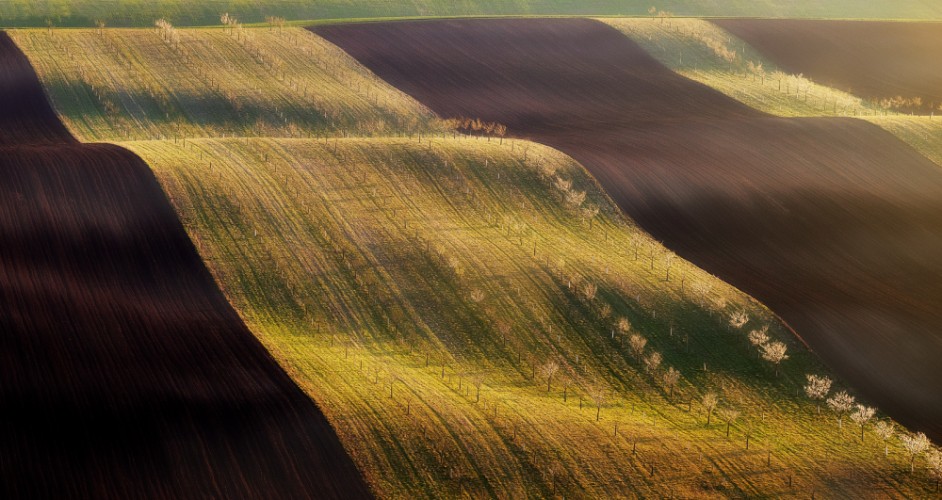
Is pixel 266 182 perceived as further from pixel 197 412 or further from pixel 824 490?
pixel 824 490

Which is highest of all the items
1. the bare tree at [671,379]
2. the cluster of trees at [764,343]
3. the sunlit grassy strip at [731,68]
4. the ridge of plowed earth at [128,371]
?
the sunlit grassy strip at [731,68]

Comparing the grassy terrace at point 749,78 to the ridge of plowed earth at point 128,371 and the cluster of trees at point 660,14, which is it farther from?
the ridge of plowed earth at point 128,371

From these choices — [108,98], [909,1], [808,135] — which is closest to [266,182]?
[108,98]

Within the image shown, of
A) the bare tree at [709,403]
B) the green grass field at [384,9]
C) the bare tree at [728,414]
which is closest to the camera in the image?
the bare tree at [728,414]

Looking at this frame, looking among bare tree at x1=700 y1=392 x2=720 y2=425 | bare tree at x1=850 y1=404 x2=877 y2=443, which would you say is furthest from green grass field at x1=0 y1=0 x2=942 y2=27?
bare tree at x1=850 y1=404 x2=877 y2=443

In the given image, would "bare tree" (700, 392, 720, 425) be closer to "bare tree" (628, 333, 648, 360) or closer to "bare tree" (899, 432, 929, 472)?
"bare tree" (628, 333, 648, 360)

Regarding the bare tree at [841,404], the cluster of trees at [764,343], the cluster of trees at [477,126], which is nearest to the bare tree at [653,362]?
the cluster of trees at [764,343]
